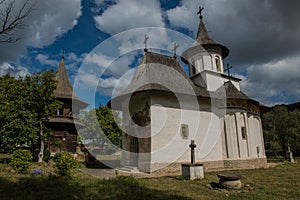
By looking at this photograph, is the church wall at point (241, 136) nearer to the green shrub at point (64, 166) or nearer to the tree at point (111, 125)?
the green shrub at point (64, 166)

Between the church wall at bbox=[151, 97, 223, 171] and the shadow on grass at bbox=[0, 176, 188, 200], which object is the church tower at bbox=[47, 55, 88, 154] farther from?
the shadow on grass at bbox=[0, 176, 188, 200]

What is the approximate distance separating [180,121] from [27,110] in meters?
11.4

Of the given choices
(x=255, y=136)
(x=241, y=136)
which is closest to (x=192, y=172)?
(x=241, y=136)

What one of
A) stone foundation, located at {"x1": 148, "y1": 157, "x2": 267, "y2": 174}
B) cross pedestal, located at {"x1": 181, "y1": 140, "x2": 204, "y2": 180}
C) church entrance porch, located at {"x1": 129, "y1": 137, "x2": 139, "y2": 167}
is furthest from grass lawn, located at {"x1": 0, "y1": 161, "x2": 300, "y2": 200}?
church entrance porch, located at {"x1": 129, "y1": 137, "x2": 139, "y2": 167}

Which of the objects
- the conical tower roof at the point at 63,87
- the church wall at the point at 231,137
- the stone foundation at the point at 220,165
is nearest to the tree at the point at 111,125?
the conical tower roof at the point at 63,87

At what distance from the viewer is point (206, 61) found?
795 inches

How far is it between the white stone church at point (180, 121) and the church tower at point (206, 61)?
0.42ft

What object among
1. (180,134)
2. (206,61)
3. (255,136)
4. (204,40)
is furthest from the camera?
(204,40)

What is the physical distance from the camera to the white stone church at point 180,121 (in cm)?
1387

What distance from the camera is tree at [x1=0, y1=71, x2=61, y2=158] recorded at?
15.4 meters

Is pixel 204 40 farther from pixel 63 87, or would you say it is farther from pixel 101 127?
pixel 101 127

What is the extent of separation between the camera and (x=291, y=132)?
28.0m

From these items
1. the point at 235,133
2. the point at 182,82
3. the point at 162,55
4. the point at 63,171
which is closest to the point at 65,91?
the point at 162,55

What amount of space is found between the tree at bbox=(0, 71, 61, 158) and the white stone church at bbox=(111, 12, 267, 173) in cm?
538
